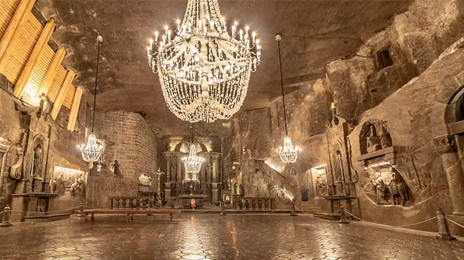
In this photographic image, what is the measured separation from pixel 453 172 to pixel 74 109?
13861 mm

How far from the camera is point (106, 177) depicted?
13.8 meters

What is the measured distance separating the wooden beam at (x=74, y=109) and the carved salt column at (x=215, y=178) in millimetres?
12136

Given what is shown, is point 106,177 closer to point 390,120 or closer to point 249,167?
point 249,167

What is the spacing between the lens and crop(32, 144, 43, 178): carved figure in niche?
871 cm

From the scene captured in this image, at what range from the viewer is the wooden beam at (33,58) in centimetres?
802

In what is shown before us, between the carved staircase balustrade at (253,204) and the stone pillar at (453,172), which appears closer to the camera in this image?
the stone pillar at (453,172)

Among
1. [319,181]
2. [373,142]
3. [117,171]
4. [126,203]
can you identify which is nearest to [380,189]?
[373,142]

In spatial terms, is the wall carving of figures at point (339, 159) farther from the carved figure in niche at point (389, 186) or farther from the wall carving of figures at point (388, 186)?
the carved figure in niche at point (389, 186)

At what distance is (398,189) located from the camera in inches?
261

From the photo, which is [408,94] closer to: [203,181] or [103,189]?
[103,189]

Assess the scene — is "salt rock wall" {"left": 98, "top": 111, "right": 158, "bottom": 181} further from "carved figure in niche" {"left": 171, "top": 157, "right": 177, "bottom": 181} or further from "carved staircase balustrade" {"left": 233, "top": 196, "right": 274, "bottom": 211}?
"carved staircase balustrade" {"left": 233, "top": 196, "right": 274, "bottom": 211}

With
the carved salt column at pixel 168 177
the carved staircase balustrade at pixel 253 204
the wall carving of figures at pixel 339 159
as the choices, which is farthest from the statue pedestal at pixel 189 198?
the wall carving of figures at pixel 339 159

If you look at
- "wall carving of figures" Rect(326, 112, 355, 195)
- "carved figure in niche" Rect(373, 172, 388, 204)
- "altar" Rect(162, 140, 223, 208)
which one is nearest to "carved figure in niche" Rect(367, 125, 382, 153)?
"carved figure in niche" Rect(373, 172, 388, 204)

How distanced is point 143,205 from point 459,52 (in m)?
13.4
